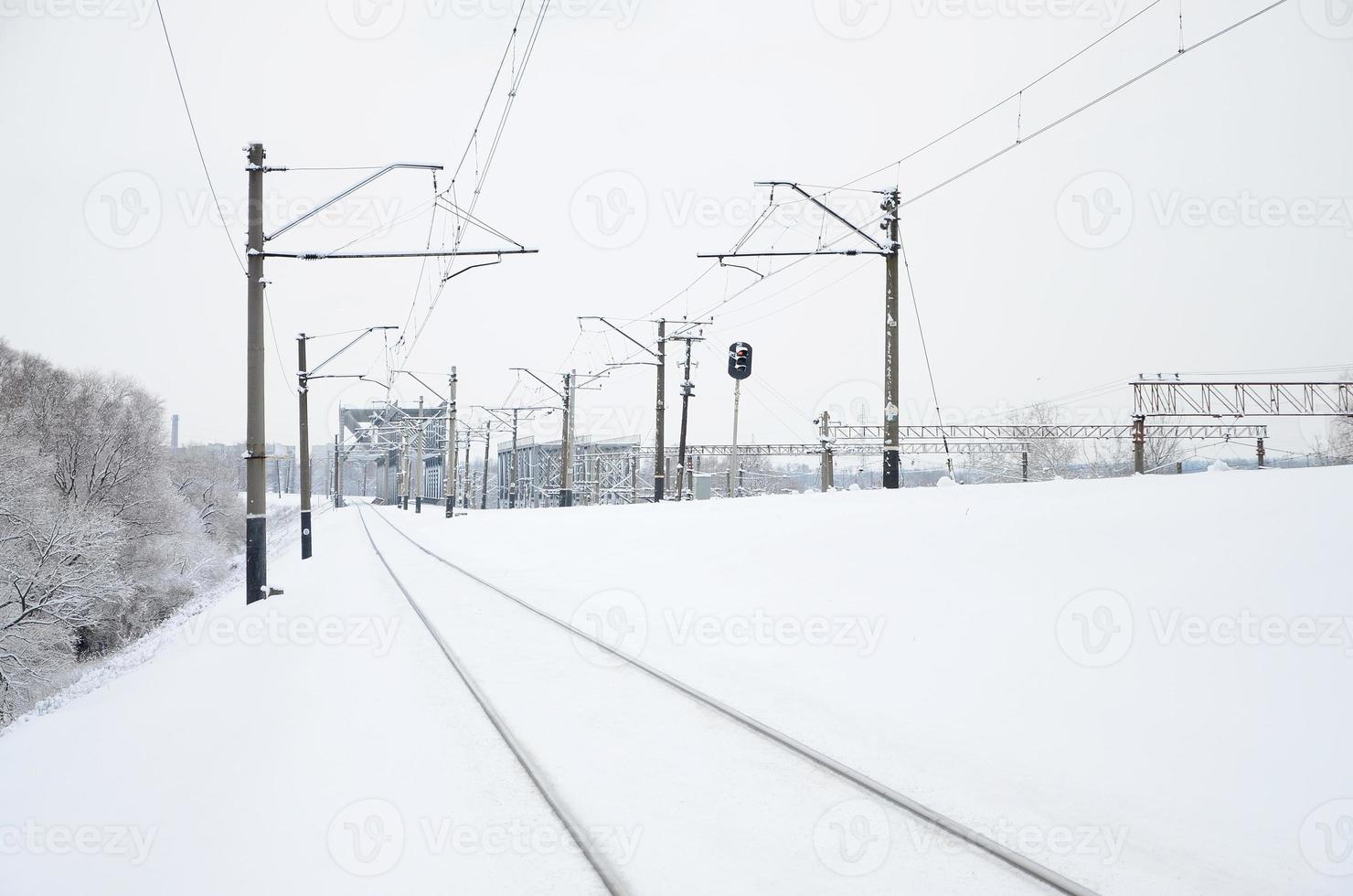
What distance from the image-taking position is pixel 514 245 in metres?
14.8

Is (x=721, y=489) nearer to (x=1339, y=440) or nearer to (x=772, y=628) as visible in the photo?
(x=1339, y=440)

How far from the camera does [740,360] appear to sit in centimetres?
2853

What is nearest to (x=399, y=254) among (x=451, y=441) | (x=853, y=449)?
(x=451, y=441)

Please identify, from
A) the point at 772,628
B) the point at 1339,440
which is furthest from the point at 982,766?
the point at 1339,440

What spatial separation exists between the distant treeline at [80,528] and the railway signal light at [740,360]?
893 inches

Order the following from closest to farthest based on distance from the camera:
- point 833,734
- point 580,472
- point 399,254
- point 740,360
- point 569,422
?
point 833,734 → point 399,254 → point 740,360 → point 569,422 → point 580,472

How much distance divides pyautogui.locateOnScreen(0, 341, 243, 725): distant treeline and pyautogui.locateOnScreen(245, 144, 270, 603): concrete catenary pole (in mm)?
11945

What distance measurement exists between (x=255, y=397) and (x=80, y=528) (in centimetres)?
2243

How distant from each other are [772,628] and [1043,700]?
15.0ft

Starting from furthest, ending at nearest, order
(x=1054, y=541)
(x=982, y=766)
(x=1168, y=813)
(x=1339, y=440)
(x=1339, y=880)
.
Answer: (x=1339, y=440) → (x=1054, y=541) → (x=982, y=766) → (x=1168, y=813) → (x=1339, y=880)

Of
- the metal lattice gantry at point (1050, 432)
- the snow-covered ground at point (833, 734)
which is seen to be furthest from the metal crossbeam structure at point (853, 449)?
the snow-covered ground at point (833, 734)

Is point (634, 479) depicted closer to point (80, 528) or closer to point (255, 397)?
point (80, 528)

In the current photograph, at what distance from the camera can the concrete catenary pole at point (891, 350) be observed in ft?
61.6

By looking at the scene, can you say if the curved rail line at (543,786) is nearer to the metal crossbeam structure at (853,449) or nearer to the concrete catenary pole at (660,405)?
the concrete catenary pole at (660,405)
